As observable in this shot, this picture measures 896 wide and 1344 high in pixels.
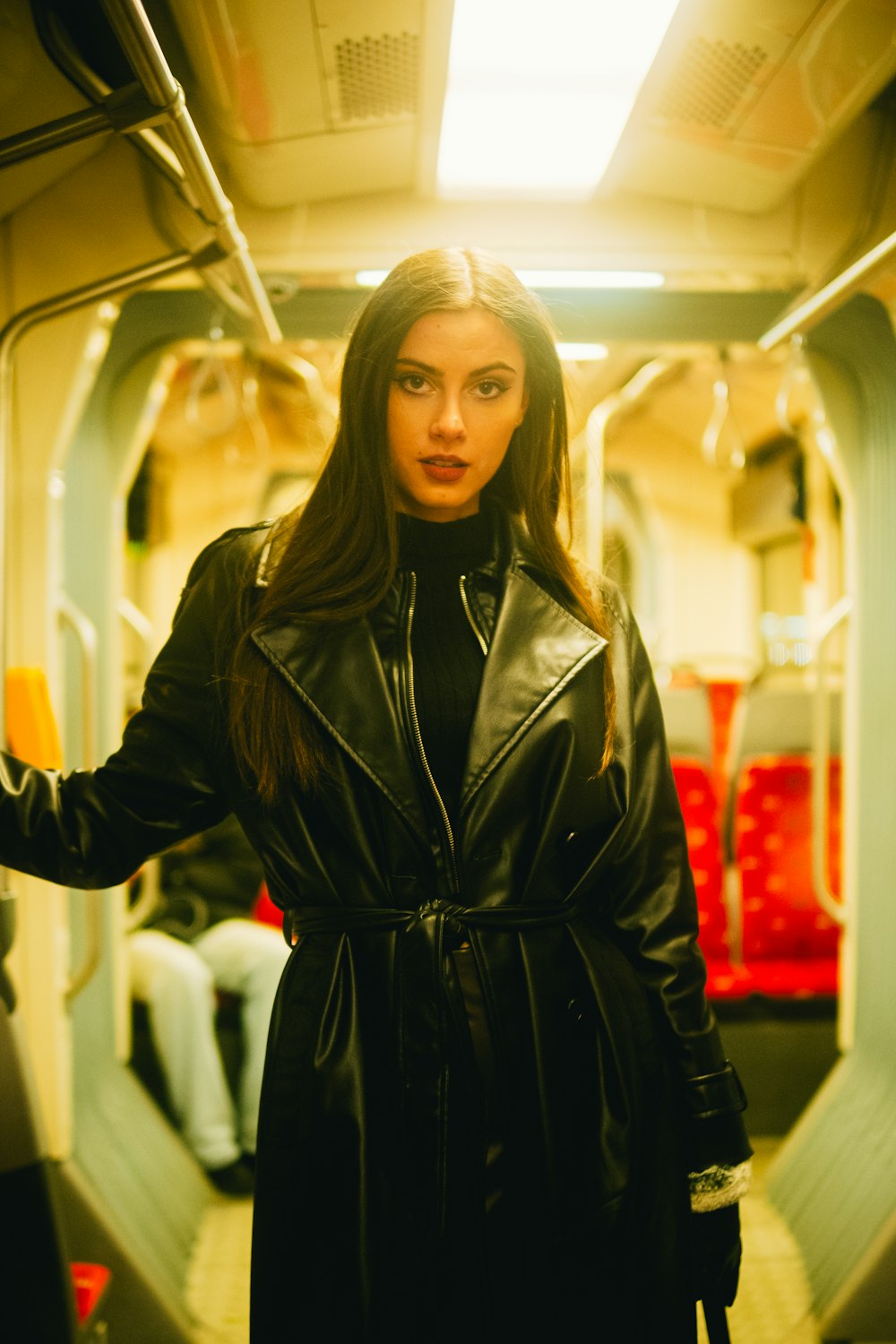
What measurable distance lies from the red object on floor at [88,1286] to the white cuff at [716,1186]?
142cm

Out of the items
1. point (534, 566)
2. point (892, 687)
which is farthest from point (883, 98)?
point (534, 566)

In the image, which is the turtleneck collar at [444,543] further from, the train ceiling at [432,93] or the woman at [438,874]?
the train ceiling at [432,93]

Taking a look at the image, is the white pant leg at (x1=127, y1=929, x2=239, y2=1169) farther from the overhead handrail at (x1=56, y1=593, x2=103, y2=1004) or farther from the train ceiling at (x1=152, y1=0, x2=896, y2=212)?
the train ceiling at (x1=152, y1=0, x2=896, y2=212)

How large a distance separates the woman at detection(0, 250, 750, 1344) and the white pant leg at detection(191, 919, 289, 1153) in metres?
2.03

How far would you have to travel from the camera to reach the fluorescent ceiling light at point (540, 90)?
6.21 feet

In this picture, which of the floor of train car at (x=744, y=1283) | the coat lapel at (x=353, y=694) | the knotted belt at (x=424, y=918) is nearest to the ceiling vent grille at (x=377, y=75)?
the coat lapel at (x=353, y=694)

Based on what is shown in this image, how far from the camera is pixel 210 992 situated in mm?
3354

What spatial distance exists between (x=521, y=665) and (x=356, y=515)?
318 millimetres

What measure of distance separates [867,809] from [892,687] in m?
0.38

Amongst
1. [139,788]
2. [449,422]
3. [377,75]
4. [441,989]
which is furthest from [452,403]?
[377,75]

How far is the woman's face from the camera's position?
138 centimetres

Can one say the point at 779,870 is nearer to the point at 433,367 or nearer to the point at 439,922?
the point at 439,922

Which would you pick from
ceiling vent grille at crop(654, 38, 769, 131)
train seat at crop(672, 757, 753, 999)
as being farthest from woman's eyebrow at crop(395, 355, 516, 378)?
train seat at crop(672, 757, 753, 999)

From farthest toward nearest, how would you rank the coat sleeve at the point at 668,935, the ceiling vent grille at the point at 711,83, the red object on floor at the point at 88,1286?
the red object on floor at the point at 88,1286 → the ceiling vent grille at the point at 711,83 → the coat sleeve at the point at 668,935
